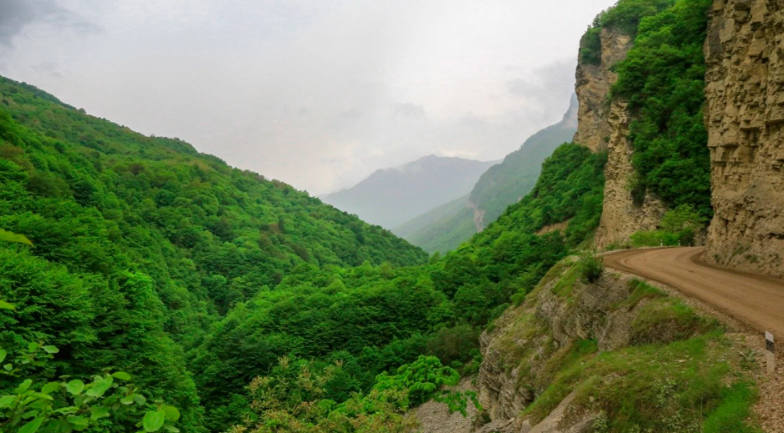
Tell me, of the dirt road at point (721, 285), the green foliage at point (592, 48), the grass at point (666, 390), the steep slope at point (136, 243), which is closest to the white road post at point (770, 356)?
the grass at point (666, 390)

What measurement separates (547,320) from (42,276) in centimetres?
2173

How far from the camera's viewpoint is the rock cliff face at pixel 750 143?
16.1 meters

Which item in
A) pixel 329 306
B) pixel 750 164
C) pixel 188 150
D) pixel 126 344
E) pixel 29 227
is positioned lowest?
pixel 329 306

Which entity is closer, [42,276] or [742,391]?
[742,391]

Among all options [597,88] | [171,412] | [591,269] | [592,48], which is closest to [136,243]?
[591,269]

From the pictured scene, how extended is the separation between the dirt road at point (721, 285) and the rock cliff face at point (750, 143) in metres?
1.32

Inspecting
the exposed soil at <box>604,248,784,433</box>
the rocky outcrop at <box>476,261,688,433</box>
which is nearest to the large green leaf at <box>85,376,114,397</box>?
the exposed soil at <box>604,248,784,433</box>

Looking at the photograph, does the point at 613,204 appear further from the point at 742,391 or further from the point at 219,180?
the point at 219,180

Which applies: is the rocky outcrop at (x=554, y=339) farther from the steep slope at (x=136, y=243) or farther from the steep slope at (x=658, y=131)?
the steep slope at (x=136, y=243)

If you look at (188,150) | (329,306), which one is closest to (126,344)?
(329,306)

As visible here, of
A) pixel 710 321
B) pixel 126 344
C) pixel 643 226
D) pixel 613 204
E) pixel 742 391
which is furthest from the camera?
pixel 613 204

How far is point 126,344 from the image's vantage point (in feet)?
74.8

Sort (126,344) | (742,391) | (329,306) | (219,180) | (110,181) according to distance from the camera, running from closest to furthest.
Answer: (742,391) → (126,344) → (329,306) → (110,181) → (219,180)

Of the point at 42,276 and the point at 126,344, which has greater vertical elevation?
the point at 42,276
